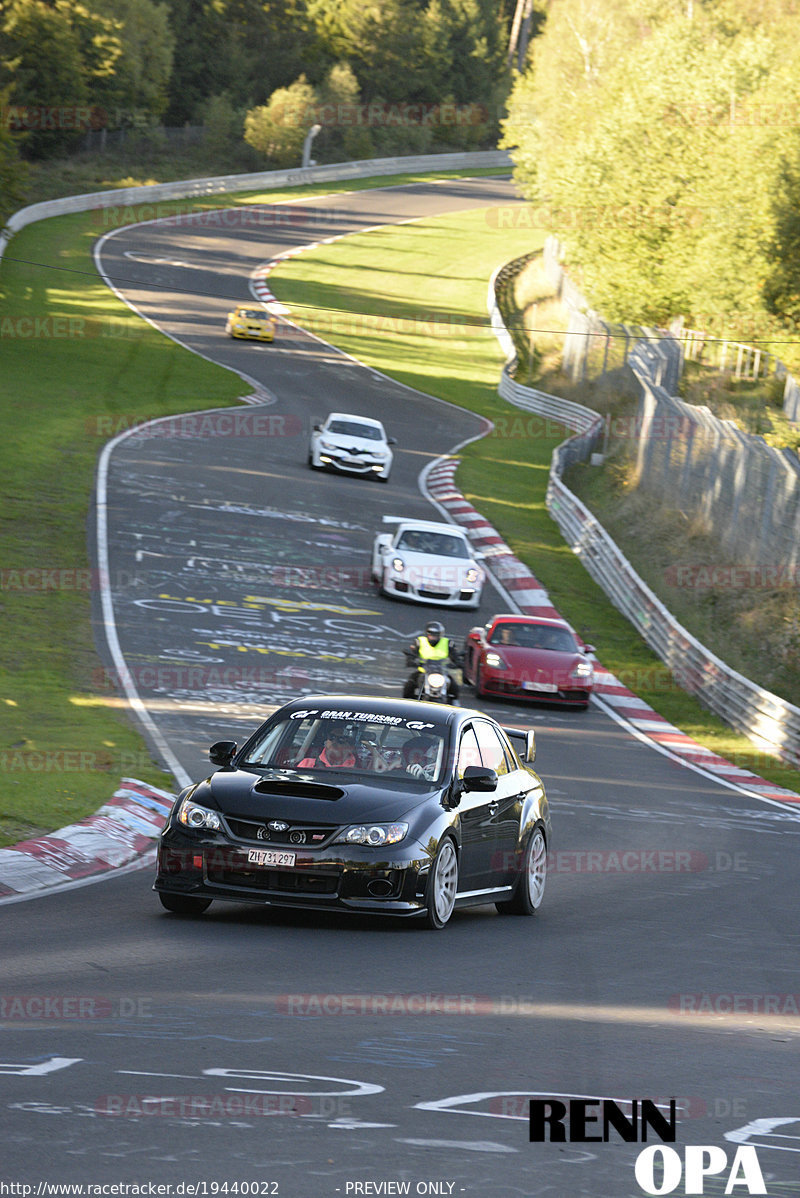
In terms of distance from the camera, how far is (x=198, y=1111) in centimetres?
577

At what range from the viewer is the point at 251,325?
58375 mm

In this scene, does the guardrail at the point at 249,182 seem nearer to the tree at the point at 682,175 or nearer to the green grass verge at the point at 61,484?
the green grass verge at the point at 61,484

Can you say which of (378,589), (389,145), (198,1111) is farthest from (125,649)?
(389,145)

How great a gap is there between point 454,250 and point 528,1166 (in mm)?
82947

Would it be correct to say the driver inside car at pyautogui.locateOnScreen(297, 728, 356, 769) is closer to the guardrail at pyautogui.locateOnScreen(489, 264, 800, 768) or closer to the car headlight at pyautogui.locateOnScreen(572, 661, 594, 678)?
the guardrail at pyautogui.locateOnScreen(489, 264, 800, 768)

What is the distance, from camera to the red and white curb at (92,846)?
11.1 m

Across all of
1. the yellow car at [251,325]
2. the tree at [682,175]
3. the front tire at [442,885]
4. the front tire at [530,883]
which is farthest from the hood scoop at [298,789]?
the yellow car at [251,325]

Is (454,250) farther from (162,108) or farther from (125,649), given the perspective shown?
(125,649)

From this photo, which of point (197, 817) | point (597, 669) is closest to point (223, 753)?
point (197, 817)

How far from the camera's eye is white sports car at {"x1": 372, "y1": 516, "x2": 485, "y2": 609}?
2884 centimetres

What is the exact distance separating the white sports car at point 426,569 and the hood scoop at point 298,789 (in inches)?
735

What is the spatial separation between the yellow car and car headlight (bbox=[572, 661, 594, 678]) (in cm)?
3647

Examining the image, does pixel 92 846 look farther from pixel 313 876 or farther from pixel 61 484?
pixel 61 484

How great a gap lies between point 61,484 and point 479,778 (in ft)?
79.7
